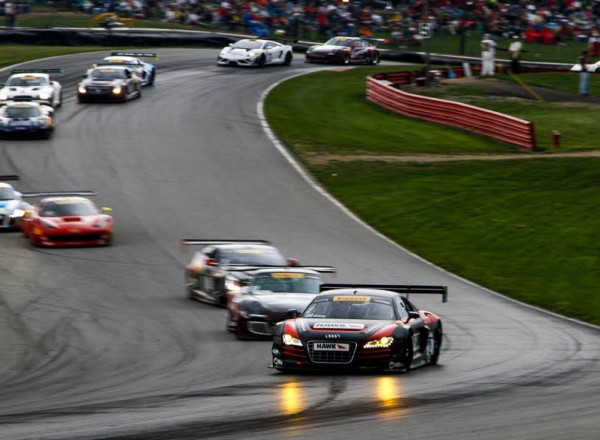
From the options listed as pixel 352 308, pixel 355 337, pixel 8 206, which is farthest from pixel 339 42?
pixel 355 337

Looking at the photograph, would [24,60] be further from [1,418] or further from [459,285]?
[1,418]

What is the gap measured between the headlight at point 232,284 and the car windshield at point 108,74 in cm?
2795

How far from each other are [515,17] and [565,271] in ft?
130

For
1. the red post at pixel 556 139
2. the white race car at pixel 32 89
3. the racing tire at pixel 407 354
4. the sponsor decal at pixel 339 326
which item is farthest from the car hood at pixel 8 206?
the red post at pixel 556 139

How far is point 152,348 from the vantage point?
17.5m

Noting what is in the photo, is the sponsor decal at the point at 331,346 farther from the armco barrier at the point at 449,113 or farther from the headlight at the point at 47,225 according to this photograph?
the armco barrier at the point at 449,113

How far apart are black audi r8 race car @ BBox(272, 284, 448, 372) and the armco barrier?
76.8 feet

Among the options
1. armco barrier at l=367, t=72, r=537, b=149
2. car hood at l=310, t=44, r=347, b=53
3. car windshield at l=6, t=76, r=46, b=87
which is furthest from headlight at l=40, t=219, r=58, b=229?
car hood at l=310, t=44, r=347, b=53

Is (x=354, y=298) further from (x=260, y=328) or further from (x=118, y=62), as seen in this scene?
(x=118, y=62)

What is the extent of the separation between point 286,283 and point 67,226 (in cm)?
953

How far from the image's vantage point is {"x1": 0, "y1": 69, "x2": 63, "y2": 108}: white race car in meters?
45.1

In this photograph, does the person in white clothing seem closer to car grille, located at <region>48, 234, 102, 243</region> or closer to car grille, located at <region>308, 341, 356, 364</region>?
car grille, located at <region>48, 234, 102, 243</region>

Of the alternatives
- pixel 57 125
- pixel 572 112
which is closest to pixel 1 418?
pixel 57 125

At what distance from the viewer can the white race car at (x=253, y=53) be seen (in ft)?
191
